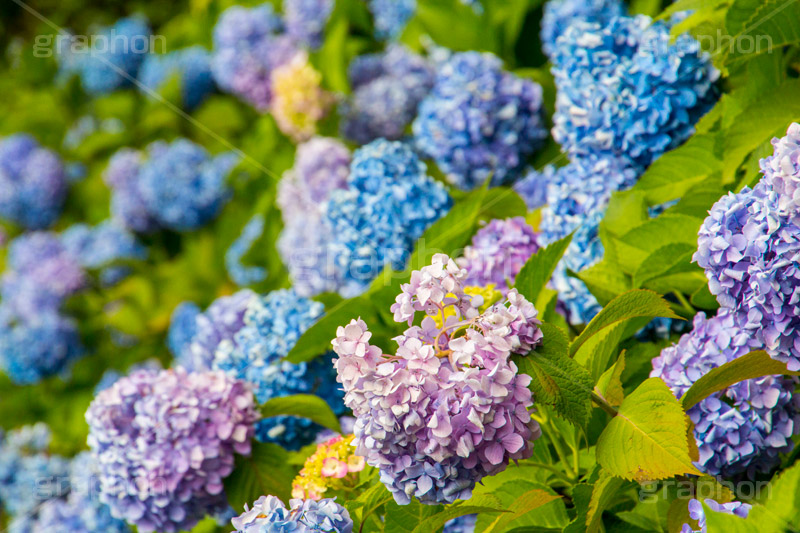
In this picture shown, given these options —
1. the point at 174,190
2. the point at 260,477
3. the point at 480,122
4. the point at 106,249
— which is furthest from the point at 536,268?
the point at 106,249

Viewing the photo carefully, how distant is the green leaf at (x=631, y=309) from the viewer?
0.86m

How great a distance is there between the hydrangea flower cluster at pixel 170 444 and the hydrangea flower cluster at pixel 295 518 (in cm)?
37

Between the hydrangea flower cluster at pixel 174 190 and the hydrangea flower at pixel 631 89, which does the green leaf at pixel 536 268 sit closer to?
the hydrangea flower at pixel 631 89

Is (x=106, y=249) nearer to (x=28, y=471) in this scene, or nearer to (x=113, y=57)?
(x=28, y=471)

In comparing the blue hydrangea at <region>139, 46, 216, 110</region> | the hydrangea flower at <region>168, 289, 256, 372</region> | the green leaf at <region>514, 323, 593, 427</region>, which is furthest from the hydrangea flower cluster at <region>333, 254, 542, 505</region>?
the blue hydrangea at <region>139, 46, 216, 110</region>

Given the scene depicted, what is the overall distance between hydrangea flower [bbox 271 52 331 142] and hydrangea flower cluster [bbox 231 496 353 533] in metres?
1.93

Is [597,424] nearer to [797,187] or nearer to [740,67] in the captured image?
Result: [797,187]

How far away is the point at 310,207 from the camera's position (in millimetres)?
2293

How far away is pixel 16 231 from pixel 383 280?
3.62 meters

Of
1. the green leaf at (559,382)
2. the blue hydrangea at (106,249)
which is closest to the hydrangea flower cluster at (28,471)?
the blue hydrangea at (106,249)

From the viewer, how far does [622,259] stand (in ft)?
4.09

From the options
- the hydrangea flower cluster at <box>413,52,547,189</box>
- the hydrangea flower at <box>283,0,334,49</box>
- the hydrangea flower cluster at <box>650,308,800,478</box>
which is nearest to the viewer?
the hydrangea flower cluster at <box>650,308,800,478</box>

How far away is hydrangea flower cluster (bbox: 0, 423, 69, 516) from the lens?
2621 millimetres

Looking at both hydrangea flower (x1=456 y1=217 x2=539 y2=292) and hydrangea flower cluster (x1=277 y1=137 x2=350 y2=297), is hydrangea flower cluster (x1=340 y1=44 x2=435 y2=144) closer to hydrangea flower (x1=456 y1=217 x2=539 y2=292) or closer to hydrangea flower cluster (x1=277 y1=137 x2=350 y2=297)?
hydrangea flower cluster (x1=277 y1=137 x2=350 y2=297)
